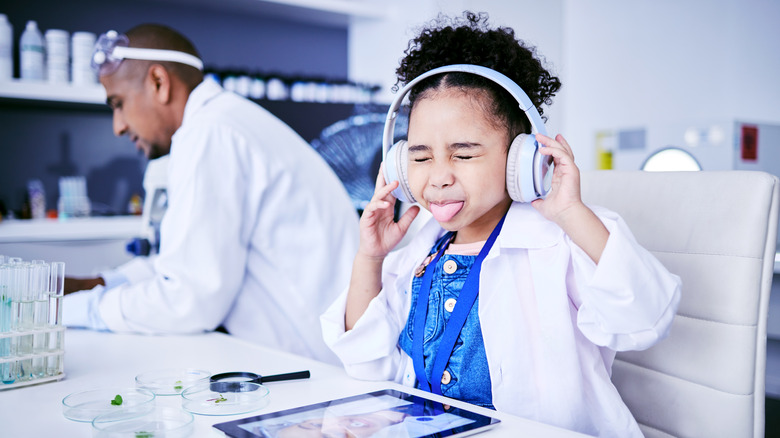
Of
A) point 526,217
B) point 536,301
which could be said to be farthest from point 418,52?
point 536,301

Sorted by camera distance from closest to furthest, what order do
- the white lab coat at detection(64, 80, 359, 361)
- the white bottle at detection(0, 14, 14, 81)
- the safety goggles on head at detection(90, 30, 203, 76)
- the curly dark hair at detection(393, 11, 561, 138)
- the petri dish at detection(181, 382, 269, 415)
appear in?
1. the petri dish at detection(181, 382, 269, 415)
2. the curly dark hair at detection(393, 11, 561, 138)
3. the white lab coat at detection(64, 80, 359, 361)
4. the safety goggles on head at detection(90, 30, 203, 76)
5. the white bottle at detection(0, 14, 14, 81)

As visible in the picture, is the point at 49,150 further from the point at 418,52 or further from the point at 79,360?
the point at 418,52

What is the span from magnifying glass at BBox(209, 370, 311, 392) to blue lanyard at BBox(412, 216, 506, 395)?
17 centimetres

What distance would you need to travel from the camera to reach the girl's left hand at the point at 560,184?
91 centimetres

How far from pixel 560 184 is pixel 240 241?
2.84ft

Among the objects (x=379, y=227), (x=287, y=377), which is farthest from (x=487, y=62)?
(x=287, y=377)

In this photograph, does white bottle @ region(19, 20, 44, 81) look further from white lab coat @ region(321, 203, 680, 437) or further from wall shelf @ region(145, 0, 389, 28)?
white lab coat @ region(321, 203, 680, 437)

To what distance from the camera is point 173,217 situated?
1.48 metres

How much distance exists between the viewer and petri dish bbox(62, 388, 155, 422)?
80 centimetres

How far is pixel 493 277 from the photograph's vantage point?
1.02m

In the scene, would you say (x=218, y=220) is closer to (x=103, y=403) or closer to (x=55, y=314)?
(x=55, y=314)

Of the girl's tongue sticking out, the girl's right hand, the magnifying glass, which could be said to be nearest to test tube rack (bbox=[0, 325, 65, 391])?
the magnifying glass

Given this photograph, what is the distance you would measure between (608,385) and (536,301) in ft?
0.51

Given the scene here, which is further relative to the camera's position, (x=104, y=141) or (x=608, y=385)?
(x=104, y=141)
